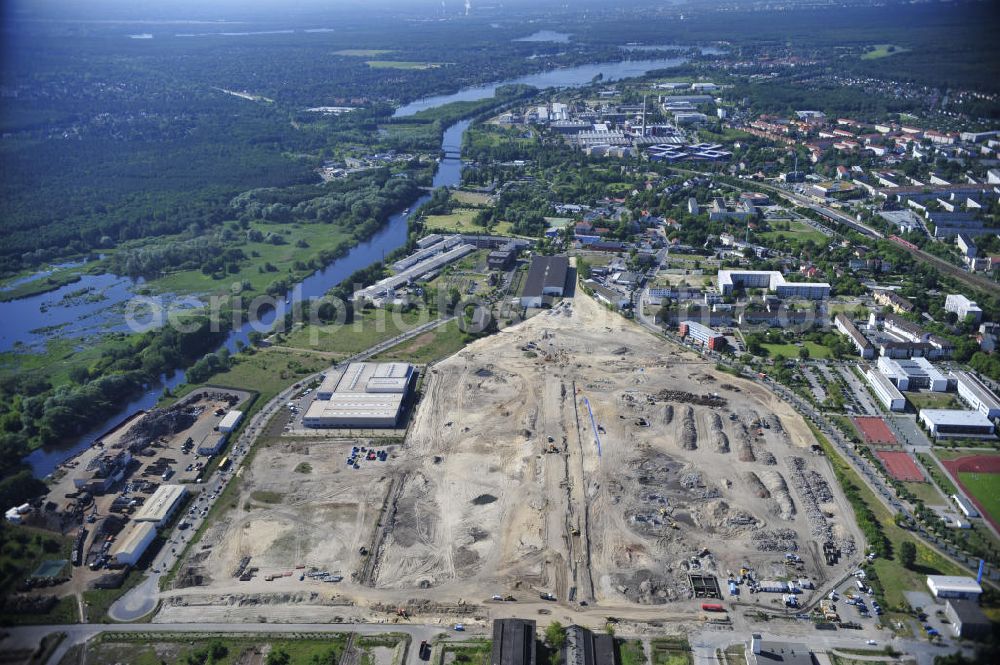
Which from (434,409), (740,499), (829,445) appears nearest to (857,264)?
(829,445)

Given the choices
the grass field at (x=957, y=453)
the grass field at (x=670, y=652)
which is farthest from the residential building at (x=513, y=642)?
the grass field at (x=957, y=453)

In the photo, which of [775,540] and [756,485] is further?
[756,485]

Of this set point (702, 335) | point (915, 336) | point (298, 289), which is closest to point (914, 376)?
point (915, 336)

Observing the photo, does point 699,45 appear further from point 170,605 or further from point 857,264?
point 170,605

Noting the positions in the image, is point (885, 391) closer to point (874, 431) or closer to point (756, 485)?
point (874, 431)

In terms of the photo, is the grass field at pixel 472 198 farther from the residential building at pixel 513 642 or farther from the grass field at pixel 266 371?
the residential building at pixel 513 642

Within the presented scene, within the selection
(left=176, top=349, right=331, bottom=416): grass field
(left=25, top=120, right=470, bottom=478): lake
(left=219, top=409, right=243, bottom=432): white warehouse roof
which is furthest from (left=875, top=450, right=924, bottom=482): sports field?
(left=25, top=120, right=470, bottom=478): lake

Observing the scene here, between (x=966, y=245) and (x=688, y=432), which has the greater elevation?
(x=966, y=245)
